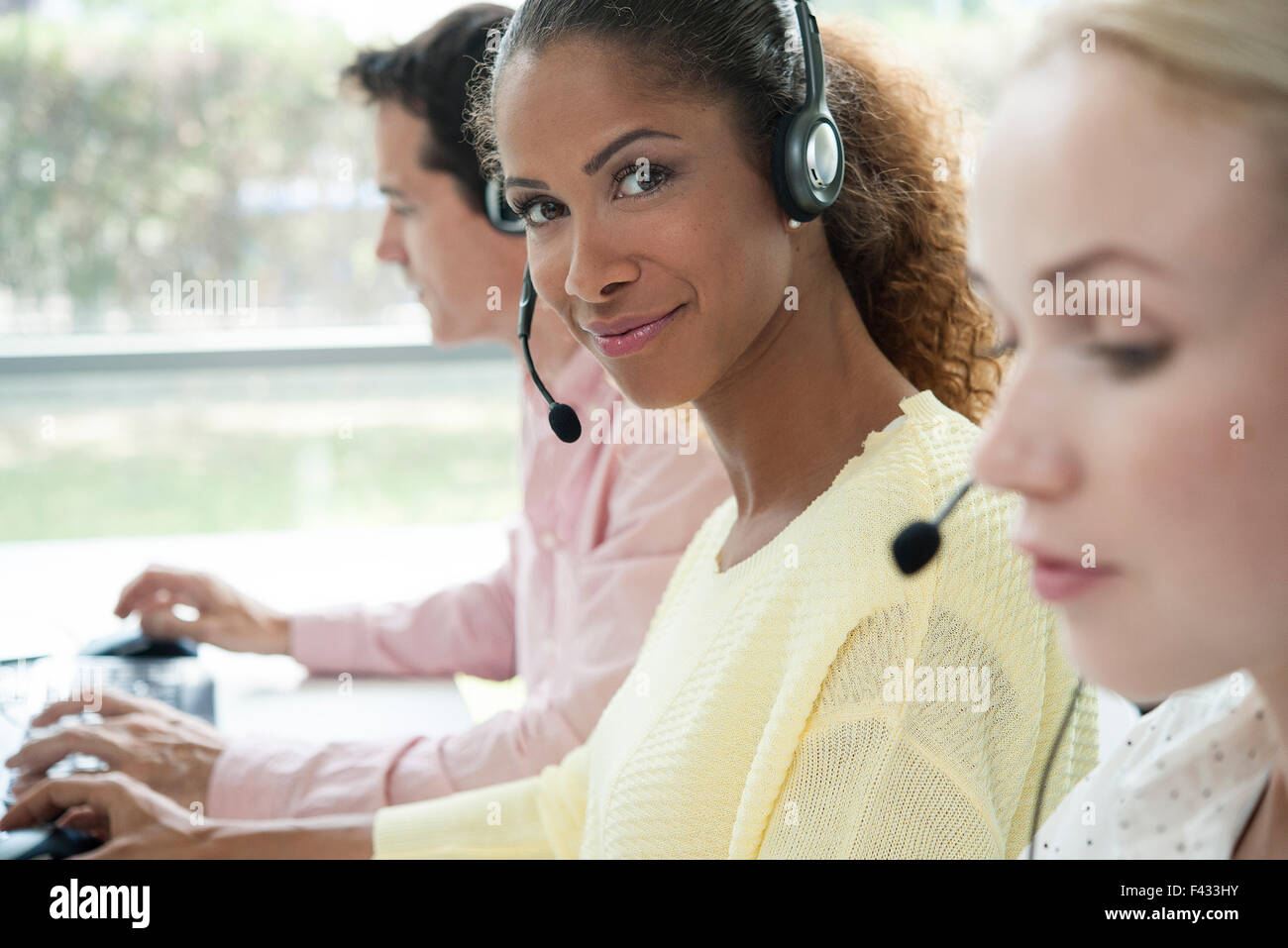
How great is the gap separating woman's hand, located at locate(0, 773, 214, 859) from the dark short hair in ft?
2.54

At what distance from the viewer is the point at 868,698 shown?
26.5 inches

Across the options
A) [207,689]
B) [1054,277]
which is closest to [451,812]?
[207,689]

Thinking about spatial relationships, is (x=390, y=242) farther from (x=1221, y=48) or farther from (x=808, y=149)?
(x=1221, y=48)

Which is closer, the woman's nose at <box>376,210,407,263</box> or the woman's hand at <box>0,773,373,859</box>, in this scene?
the woman's hand at <box>0,773,373,859</box>

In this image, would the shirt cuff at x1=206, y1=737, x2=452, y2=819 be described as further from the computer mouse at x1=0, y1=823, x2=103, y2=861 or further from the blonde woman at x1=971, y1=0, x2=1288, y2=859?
the blonde woman at x1=971, y1=0, x2=1288, y2=859

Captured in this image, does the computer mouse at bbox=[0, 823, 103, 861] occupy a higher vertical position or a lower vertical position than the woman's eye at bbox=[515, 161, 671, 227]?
lower

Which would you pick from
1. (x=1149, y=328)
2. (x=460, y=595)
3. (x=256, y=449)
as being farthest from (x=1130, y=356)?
(x=256, y=449)

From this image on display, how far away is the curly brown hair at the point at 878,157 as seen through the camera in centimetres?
78

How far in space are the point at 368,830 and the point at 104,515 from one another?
2938 millimetres

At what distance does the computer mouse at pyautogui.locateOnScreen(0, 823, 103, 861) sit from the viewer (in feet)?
3.03

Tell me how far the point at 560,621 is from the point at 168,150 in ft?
9.61

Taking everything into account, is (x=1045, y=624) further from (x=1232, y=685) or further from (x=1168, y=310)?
(x=1168, y=310)

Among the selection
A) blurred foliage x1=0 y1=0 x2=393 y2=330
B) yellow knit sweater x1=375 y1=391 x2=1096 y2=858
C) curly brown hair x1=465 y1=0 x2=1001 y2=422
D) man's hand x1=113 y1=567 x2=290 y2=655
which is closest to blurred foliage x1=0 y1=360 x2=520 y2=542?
blurred foliage x1=0 y1=0 x2=393 y2=330
